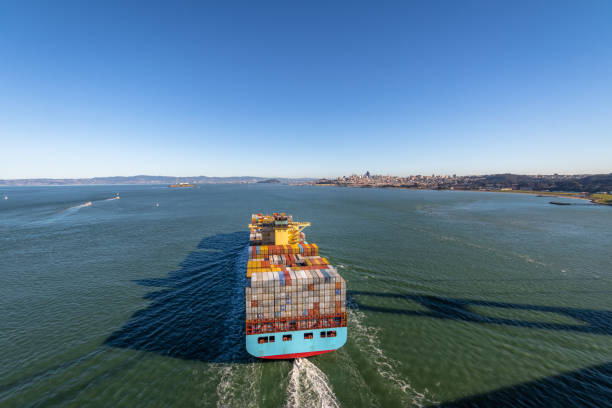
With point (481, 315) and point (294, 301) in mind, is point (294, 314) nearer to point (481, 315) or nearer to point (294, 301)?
point (294, 301)

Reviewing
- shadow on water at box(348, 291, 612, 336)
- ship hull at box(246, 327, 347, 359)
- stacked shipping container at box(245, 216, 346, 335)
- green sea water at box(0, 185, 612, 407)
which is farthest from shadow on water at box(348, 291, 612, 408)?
stacked shipping container at box(245, 216, 346, 335)

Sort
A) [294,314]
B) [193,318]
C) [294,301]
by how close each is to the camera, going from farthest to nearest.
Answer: [193,318] < [294,301] < [294,314]

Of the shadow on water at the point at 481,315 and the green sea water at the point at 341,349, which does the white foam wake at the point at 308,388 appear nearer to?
the green sea water at the point at 341,349

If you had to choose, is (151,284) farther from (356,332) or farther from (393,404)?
(393,404)

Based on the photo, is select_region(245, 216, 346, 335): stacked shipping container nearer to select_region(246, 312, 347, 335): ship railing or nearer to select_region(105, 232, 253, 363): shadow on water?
select_region(246, 312, 347, 335): ship railing

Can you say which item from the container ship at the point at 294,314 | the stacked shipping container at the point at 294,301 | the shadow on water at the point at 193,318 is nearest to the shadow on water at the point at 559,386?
the container ship at the point at 294,314

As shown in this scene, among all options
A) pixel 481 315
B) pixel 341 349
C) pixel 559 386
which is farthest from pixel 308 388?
pixel 481 315

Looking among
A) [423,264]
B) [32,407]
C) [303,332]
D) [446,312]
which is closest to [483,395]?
[446,312]
